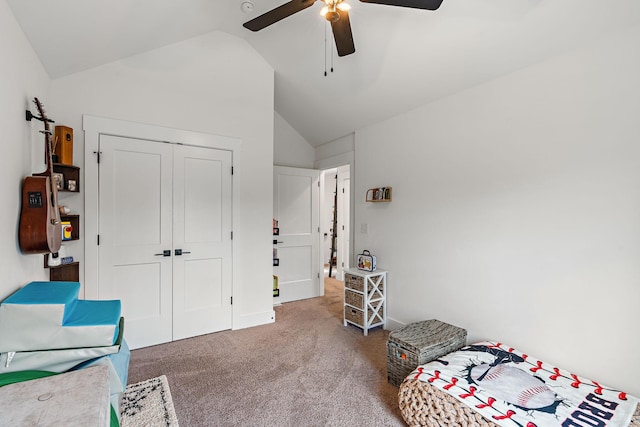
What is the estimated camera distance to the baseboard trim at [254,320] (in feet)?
11.1

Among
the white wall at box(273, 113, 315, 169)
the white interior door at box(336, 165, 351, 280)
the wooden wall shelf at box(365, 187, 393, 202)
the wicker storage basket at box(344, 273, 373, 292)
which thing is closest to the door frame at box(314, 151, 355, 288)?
the white wall at box(273, 113, 315, 169)

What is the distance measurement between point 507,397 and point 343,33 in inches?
92.5

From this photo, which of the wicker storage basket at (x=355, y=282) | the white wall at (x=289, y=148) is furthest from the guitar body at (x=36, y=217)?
the white wall at (x=289, y=148)

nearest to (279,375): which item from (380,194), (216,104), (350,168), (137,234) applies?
(137,234)

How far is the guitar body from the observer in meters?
1.79

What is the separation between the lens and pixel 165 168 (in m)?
3.02

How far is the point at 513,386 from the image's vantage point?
5.80 ft

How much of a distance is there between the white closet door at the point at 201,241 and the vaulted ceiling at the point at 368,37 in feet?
3.66

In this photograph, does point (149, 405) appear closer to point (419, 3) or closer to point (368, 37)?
point (419, 3)

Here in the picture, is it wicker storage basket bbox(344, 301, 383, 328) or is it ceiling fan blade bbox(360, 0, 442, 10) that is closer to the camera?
ceiling fan blade bbox(360, 0, 442, 10)

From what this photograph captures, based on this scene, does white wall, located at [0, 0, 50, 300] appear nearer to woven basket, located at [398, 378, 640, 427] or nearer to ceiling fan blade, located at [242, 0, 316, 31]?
ceiling fan blade, located at [242, 0, 316, 31]

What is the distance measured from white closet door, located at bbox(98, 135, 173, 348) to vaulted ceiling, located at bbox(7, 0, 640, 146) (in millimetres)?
864

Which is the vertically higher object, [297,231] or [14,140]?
[14,140]

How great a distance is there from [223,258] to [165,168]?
114 centimetres
